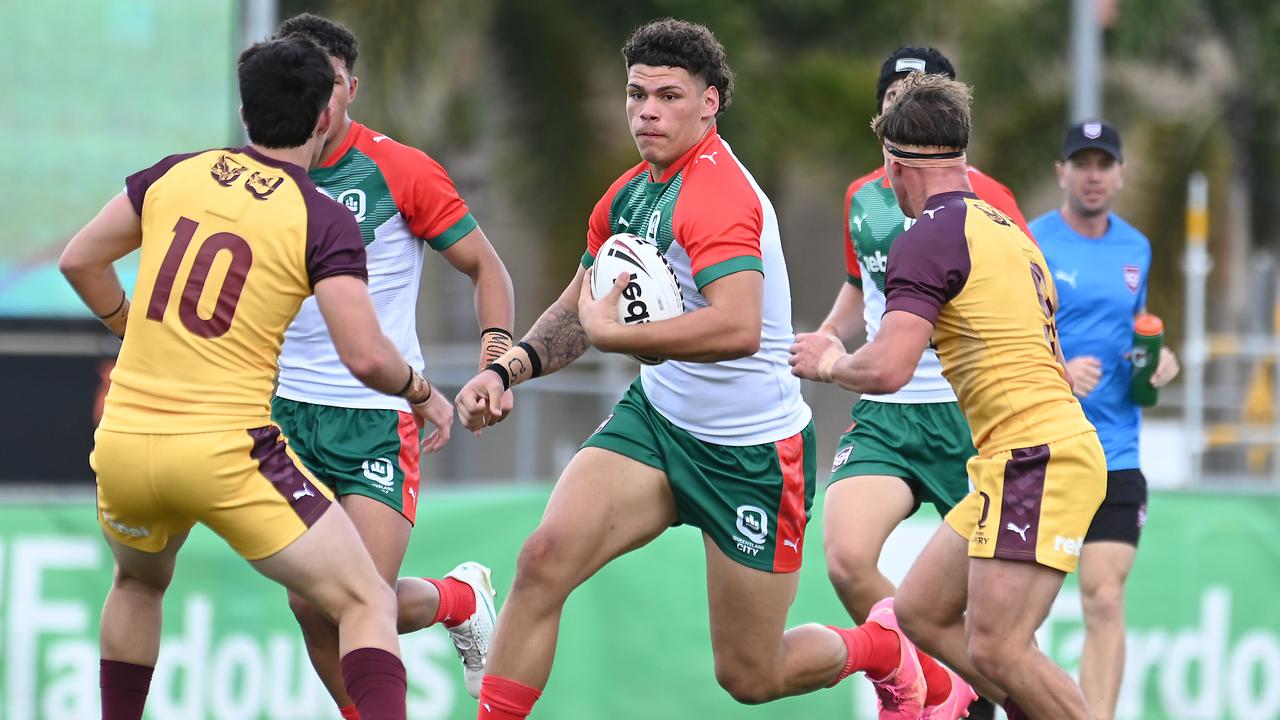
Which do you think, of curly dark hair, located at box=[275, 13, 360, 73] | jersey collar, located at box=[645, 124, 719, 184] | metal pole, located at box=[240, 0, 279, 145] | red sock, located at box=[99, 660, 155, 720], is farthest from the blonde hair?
metal pole, located at box=[240, 0, 279, 145]

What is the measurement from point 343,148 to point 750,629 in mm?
2327

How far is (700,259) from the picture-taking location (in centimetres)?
595

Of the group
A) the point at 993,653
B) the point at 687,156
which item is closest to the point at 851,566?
the point at 993,653

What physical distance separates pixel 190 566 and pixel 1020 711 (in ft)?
15.2

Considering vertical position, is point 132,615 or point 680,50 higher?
point 680,50

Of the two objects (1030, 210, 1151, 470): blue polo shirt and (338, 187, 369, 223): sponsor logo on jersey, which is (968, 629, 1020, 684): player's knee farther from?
(338, 187, 369, 223): sponsor logo on jersey

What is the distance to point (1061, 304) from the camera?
820cm

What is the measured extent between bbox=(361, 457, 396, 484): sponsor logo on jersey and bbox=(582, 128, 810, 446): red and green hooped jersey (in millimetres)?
988

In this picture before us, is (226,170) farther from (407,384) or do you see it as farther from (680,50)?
(680,50)

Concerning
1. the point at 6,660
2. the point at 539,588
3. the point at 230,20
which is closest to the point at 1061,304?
the point at 539,588

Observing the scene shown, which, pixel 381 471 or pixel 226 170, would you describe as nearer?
pixel 226 170


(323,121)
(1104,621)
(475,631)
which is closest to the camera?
(323,121)

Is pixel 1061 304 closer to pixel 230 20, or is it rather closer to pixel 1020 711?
pixel 1020 711

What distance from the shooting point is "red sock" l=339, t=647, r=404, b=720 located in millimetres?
5477
